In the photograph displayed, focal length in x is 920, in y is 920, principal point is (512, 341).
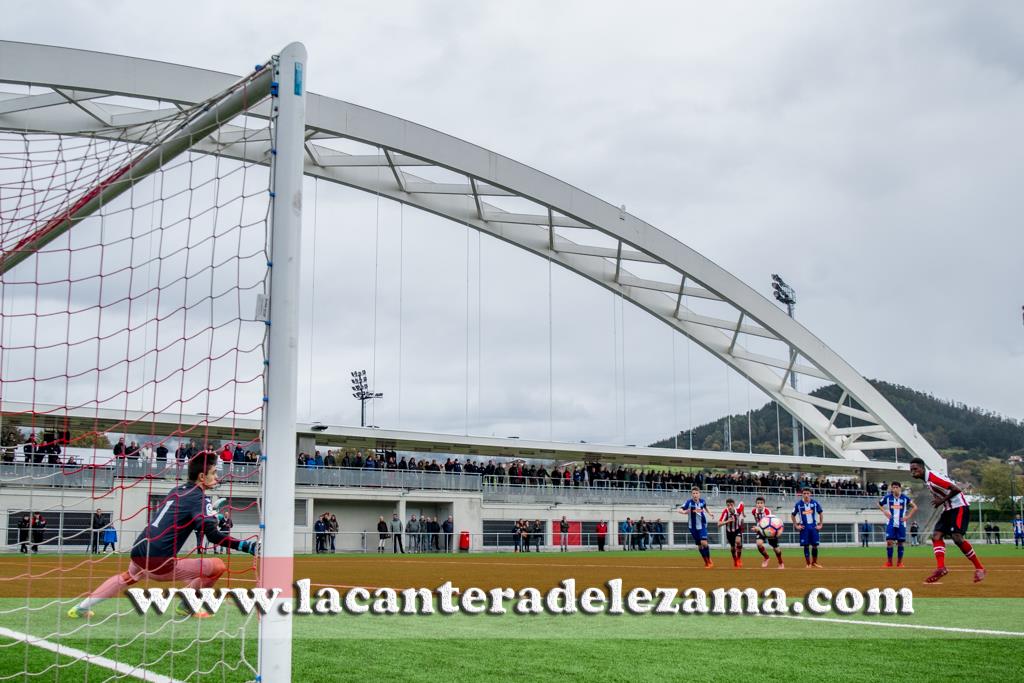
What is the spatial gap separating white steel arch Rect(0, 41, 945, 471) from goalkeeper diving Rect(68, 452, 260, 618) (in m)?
4.51

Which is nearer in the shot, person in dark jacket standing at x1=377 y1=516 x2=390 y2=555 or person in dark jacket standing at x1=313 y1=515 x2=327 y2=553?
person in dark jacket standing at x1=313 y1=515 x2=327 y2=553

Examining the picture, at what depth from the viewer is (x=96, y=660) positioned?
19.9 feet

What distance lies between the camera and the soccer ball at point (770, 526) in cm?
1908

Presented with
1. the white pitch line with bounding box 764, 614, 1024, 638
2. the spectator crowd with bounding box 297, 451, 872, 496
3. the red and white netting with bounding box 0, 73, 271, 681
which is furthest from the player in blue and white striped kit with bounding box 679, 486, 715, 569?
the spectator crowd with bounding box 297, 451, 872, 496

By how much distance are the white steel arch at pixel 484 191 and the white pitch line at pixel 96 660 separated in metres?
5.27

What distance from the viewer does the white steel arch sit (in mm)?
18734

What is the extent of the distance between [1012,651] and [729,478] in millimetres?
40891

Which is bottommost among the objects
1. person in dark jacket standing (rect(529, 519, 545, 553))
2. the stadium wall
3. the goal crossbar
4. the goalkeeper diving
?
person in dark jacket standing (rect(529, 519, 545, 553))

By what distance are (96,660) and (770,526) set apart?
1562cm

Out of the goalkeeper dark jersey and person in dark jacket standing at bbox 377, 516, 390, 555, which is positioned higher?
the goalkeeper dark jersey

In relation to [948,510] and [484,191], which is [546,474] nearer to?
[484,191]

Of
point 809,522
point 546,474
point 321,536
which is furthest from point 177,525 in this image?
point 546,474

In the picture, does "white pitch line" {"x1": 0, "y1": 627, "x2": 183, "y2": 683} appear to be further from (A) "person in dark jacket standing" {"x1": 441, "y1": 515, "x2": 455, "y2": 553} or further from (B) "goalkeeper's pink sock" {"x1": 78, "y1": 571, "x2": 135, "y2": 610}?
(A) "person in dark jacket standing" {"x1": 441, "y1": 515, "x2": 455, "y2": 553}

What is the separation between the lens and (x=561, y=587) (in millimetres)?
12891
